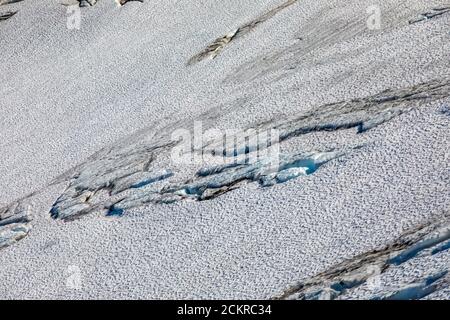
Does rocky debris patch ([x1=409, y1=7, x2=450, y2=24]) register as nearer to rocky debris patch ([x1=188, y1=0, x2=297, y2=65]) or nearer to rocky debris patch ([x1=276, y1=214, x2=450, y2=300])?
rocky debris patch ([x1=188, y1=0, x2=297, y2=65])

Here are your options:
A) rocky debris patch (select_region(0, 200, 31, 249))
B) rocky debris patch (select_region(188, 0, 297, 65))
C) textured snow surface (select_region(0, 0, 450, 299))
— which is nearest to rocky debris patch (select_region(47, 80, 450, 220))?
textured snow surface (select_region(0, 0, 450, 299))

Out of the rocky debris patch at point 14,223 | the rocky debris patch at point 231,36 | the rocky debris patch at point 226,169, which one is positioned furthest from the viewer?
the rocky debris patch at point 231,36

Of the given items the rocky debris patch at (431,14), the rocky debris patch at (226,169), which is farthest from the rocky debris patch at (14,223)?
the rocky debris patch at (431,14)

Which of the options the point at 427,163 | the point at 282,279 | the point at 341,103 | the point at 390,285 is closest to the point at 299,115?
the point at 341,103

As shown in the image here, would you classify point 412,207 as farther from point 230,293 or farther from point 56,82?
point 56,82

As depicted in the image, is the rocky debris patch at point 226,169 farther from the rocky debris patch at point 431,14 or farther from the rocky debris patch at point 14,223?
the rocky debris patch at point 431,14

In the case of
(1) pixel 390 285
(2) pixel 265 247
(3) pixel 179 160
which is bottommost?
(1) pixel 390 285
